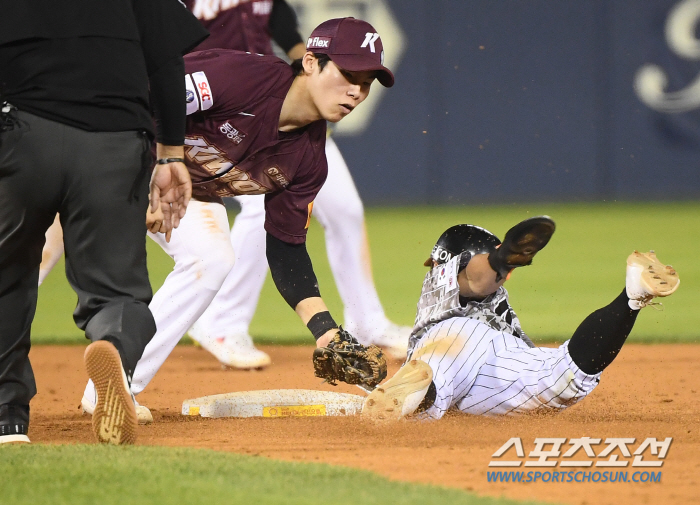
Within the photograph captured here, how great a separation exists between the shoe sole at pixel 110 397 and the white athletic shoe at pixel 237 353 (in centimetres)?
235

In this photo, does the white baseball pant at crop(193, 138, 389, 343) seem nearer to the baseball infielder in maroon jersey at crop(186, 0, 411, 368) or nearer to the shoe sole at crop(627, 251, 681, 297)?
the baseball infielder in maroon jersey at crop(186, 0, 411, 368)

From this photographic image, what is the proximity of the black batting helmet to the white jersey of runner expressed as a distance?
0.11 meters

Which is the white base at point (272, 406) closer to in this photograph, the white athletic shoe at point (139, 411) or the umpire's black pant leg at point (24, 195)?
the white athletic shoe at point (139, 411)

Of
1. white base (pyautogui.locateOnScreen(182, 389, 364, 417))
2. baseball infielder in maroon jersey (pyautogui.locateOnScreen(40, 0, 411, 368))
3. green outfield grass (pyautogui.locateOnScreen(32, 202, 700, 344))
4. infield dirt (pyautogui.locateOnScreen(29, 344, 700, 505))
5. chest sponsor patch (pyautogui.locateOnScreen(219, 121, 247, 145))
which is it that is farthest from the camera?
green outfield grass (pyautogui.locateOnScreen(32, 202, 700, 344))

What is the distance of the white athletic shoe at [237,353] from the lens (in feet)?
18.2

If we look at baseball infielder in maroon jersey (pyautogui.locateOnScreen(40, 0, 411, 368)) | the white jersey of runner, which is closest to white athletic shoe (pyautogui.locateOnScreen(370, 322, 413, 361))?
baseball infielder in maroon jersey (pyautogui.locateOnScreen(40, 0, 411, 368))

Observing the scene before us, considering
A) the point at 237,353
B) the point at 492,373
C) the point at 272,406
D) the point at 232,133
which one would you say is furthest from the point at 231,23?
the point at 492,373

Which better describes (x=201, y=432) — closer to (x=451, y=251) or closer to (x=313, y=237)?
(x=451, y=251)

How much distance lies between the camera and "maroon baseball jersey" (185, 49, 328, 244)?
3932 millimetres

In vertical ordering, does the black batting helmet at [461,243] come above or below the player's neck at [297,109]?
below

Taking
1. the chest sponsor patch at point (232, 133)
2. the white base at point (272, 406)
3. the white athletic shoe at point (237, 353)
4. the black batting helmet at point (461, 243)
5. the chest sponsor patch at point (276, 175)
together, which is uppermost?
the chest sponsor patch at point (232, 133)
